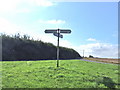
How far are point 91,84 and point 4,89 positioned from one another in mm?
3276

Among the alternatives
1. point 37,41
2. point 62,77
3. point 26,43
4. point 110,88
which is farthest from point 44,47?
point 110,88

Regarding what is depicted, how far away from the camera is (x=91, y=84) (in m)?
5.65

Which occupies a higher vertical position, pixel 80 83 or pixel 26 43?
pixel 26 43

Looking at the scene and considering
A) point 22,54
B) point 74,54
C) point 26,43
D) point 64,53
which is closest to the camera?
point 22,54

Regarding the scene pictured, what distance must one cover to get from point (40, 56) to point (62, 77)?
16.3 metres

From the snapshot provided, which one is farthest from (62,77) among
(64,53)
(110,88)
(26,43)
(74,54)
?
(74,54)

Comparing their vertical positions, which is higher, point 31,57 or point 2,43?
point 2,43

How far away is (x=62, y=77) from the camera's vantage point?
6539 millimetres

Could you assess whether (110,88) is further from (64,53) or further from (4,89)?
(64,53)

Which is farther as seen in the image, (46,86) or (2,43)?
(2,43)

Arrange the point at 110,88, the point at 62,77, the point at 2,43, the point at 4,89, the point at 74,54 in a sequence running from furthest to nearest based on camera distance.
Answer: the point at 74,54 → the point at 2,43 → the point at 62,77 → the point at 110,88 → the point at 4,89

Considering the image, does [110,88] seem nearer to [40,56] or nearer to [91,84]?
[91,84]

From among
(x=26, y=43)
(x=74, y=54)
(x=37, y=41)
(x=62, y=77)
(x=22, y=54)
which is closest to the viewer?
(x=62, y=77)

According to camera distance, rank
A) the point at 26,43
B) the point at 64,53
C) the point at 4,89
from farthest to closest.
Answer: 1. the point at 64,53
2. the point at 26,43
3. the point at 4,89
